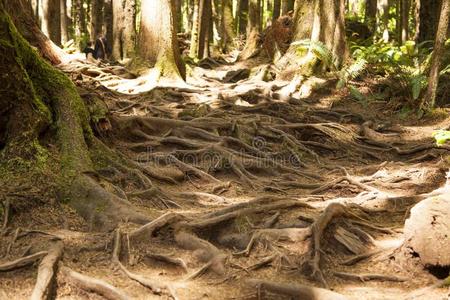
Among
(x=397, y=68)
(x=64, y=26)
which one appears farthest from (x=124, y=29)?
(x=64, y=26)

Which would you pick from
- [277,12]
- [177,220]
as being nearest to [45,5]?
[277,12]

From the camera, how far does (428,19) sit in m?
14.0

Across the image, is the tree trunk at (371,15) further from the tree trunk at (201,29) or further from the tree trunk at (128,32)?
the tree trunk at (128,32)

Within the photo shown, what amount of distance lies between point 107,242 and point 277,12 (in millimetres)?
20381

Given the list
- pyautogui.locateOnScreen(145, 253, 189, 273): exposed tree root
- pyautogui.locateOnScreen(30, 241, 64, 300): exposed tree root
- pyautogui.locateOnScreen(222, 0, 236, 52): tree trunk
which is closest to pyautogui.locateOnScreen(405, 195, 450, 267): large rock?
pyautogui.locateOnScreen(145, 253, 189, 273): exposed tree root

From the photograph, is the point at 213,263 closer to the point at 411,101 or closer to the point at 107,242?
the point at 107,242

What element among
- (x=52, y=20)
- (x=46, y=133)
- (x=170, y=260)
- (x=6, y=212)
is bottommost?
(x=170, y=260)

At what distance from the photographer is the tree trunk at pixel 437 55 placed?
938cm

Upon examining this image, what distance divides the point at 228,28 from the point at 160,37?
13.6m

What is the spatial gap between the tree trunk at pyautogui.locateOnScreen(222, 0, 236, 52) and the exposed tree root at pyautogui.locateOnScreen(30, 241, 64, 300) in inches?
816

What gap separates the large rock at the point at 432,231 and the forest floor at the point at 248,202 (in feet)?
0.43

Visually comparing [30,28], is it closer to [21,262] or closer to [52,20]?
[21,262]

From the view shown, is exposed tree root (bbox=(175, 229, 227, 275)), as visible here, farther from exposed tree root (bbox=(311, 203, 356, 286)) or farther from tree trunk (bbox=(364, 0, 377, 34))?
tree trunk (bbox=(364, 0, 377, 34))

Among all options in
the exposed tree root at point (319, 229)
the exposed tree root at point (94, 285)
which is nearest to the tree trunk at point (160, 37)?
the exposed tree root at point (319, 229)
